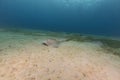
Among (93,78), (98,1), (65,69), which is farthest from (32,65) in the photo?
(98,1)

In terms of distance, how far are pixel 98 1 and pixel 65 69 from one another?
130 feet

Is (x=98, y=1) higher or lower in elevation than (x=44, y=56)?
higher

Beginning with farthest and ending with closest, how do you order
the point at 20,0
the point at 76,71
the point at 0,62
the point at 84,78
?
the point at 20,0 < the point at 0,62 < the point at 76,71 < the point at 84,78

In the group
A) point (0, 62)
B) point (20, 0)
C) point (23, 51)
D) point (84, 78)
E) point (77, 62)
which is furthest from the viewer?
point (20, 0)

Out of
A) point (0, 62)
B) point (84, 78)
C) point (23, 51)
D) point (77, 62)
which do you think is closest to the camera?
point (84, 78)

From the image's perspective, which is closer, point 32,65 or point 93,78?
point 93,78

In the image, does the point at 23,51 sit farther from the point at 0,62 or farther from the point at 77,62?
the point at 77,62

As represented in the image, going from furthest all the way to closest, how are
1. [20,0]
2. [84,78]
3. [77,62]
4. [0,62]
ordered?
[20,0] → [77,62] → [0,62] → [84,78]

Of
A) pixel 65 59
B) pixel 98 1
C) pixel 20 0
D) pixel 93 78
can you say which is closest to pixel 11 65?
pixel 65 59

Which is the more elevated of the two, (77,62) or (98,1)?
(98,1)

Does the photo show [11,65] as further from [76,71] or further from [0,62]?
[76,71]

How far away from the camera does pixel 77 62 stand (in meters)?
5.76

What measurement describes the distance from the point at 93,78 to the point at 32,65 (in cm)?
186

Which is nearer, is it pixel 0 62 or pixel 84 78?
pixel 84 78
